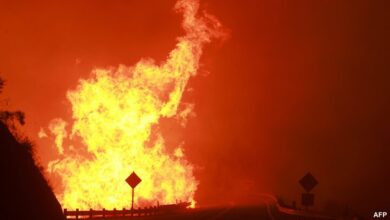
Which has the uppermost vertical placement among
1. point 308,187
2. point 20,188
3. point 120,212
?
point 120,212

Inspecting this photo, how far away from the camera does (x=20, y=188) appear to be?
20.8 meters

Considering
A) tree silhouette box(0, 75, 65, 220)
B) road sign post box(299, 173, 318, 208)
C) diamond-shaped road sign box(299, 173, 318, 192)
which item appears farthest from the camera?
diamond-shaped road sign box(299, 173, 318, 192)

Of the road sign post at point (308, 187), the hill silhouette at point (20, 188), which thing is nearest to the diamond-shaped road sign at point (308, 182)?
the road sign post at point (308, 187)

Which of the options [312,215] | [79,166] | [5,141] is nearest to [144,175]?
[79,166]

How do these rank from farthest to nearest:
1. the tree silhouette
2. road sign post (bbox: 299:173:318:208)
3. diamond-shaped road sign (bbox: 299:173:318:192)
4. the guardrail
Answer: the guardrail → diamond-shaped road sign (bbox: 299:173:318:192) → road sign post (bbox: 299:173:318:208) → the tree silhouette

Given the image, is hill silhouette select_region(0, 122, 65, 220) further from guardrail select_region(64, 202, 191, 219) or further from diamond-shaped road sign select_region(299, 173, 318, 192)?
diamond-shaped road sign select_region(299, 173, 318, 192)

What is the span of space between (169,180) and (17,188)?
3453 centimetres

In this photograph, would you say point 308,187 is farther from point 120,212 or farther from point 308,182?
point 120,212

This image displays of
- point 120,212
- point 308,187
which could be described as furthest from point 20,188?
point 120,212

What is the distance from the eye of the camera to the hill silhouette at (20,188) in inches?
770

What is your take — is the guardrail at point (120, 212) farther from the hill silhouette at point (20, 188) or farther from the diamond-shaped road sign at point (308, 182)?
the diamond-shaped road sign at point (308, 182)

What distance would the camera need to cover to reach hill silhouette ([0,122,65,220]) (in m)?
19.5

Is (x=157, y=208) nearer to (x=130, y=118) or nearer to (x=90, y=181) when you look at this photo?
(x=90, y=181)

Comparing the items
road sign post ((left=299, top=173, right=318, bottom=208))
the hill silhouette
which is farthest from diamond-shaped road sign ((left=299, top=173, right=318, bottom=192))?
the hill silhouette
